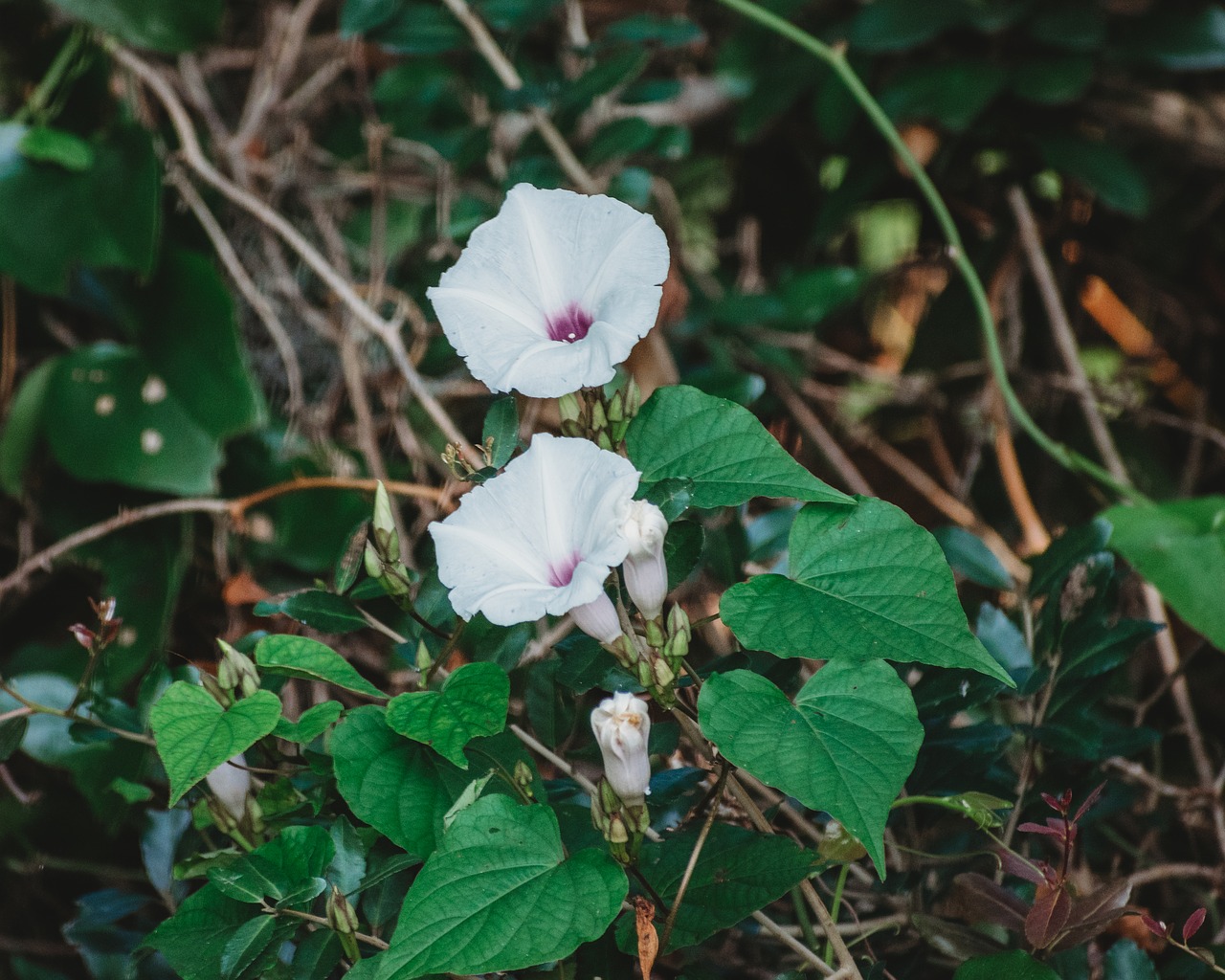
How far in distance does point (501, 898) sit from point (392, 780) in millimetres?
111

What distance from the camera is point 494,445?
27.0 inches

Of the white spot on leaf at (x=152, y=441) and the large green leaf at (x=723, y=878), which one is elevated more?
the large green leaf at (x=723, y=878)

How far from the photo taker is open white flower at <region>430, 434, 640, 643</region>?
595 millimetres

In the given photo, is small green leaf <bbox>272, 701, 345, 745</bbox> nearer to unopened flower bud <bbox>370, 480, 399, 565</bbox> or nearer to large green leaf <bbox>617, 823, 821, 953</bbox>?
unopened flower bud <bbox>370, 480, 399, 565</bbox>

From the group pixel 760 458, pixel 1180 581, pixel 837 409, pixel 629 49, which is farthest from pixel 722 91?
pixel 760 458

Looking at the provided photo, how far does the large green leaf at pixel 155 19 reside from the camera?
4.27ft

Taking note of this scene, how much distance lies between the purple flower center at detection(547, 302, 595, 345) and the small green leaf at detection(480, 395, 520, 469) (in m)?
0.05

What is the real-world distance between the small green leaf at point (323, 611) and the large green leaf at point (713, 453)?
25 cm

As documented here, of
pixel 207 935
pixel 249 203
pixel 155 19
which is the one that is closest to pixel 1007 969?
pixel 207 935

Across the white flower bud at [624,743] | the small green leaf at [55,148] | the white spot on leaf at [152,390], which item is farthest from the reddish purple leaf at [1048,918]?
the small green leaf at [55,148]

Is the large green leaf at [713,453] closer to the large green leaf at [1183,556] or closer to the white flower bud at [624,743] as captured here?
the white flower bud at [624,743]

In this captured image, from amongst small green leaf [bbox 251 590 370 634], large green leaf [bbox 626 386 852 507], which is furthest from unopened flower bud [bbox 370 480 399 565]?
large green leaf [bbox 626 386 852 507]

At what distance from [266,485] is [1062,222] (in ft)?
4.20

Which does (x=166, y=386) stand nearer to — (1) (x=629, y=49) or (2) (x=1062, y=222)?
(1) (x=629, y=49)
